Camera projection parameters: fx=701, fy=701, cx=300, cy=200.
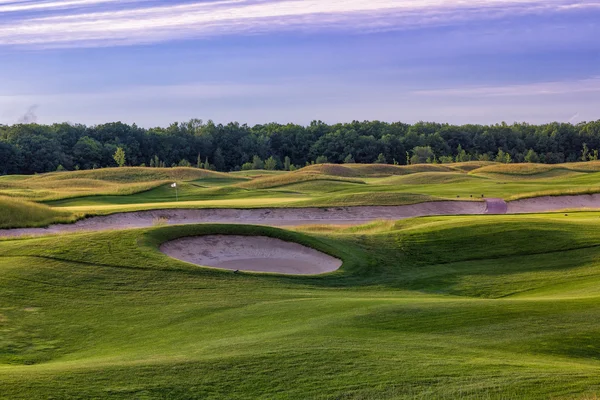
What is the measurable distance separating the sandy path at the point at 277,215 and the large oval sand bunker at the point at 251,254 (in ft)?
37.7

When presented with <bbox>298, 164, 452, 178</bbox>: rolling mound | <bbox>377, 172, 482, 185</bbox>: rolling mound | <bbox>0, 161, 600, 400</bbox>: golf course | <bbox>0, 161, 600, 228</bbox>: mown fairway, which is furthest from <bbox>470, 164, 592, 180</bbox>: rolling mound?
<bbox>0, 161, 600, 400</bbox>: golf course

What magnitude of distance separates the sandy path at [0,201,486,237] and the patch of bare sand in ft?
9.05

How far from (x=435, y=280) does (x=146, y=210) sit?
23066 mm

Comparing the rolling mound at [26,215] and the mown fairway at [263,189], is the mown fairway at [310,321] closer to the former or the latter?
the rolling mound at [26,215]

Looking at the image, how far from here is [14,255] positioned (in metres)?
21.2

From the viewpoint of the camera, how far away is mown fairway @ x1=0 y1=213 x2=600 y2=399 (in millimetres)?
10656

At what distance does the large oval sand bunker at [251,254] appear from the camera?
23.9 metres

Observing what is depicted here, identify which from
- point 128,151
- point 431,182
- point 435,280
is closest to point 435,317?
point 435,280

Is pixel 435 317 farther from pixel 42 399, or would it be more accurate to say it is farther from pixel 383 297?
pixel 42 399

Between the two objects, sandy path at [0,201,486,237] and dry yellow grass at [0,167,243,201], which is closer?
sandy path at [0,201,486,237]

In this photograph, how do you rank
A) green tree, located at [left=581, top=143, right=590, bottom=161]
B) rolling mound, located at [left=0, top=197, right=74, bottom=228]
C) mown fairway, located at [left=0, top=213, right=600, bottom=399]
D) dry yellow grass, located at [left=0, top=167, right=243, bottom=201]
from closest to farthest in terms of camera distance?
mown fairway, located at [left=0, top=213, right=600, bottom=399], rolling mound, located at [left=0, top=197, right=74, bottom=228], dry yellow grass, located at [left=0, top=167, right=243, bottom=201], green tree, located at [left=581, top=143, right=590, bottom=161]

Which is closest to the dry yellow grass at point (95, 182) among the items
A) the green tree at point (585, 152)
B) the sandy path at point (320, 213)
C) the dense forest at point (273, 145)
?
the sandy path at point (320, 213)

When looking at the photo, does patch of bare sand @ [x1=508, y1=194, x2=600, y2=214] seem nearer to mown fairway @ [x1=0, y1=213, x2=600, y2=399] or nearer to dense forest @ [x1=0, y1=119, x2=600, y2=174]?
mown fairway @ [x1=0, y1=213, x2=600, y2=399]

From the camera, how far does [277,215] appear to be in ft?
140
